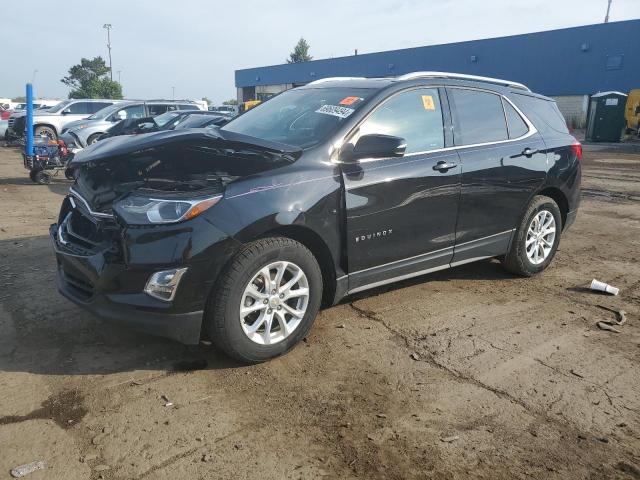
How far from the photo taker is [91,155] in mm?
3770

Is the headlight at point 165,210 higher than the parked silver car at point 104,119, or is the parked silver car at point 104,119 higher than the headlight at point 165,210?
the parked silver car at point 104,119

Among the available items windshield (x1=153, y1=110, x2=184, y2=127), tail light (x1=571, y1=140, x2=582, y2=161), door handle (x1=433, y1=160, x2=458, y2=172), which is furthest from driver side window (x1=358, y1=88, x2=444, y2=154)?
windshield (x1=153, y1=110, x2=184, y2=127)

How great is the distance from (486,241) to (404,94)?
150 cm

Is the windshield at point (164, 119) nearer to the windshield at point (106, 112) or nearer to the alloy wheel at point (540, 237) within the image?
the windshield at point (106, 112)

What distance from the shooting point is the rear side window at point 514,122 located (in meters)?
5.00

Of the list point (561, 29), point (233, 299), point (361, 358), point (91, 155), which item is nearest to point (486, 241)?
point (361, 358)

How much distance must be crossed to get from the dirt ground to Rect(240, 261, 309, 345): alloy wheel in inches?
8.5

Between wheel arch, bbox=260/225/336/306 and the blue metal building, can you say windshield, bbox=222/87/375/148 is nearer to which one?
wheel arch, bbox=260/225/336/306

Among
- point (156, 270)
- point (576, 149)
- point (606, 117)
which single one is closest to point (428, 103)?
point (576, 149)

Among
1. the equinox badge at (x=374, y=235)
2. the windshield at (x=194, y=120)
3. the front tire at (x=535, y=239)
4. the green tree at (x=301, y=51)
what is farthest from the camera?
the green tree at (x=301, y=51)

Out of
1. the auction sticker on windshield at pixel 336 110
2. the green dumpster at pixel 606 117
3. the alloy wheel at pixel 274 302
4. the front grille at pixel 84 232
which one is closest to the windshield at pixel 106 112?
the front grille at pixel 84 232

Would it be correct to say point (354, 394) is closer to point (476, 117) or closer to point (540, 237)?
point (476, 117)

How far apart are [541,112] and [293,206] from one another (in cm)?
321

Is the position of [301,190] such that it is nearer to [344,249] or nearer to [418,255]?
[344,249]
